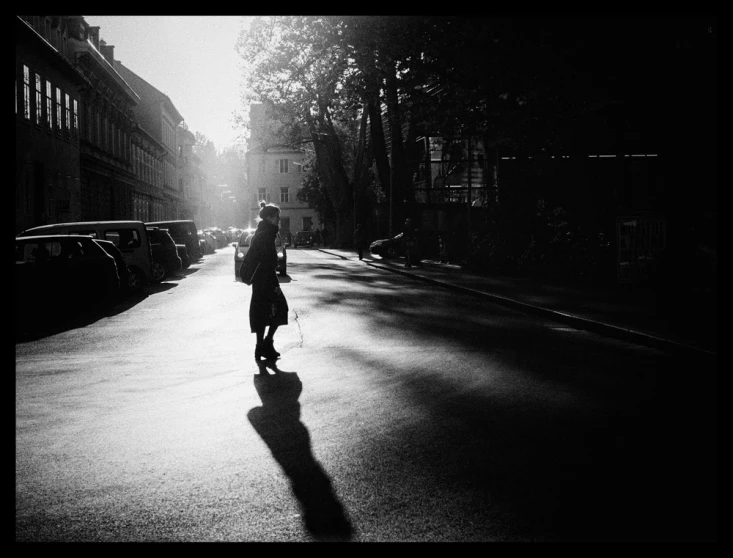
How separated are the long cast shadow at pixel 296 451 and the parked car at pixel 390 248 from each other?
115ft

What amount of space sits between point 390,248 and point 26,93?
18.8 metres

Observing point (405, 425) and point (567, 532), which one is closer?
point (567, 532)

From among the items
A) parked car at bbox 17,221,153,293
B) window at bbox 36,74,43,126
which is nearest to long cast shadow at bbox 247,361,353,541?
parked car at bbox 17,221,153,293

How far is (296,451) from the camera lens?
6047mm

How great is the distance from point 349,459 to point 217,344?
7.06 m

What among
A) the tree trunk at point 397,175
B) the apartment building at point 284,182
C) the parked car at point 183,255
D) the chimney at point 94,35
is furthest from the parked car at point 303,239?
the parked car at point 183,255

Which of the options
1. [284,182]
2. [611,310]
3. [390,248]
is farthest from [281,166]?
[611,310]

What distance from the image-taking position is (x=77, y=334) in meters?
14.2

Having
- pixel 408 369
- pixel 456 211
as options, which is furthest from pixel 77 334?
pixel 456 211

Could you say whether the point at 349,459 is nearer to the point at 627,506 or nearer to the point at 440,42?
the point at 627,506

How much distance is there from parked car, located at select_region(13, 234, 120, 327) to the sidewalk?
8182 mm

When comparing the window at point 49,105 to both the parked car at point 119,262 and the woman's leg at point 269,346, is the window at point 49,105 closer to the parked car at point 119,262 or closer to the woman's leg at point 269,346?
the parked car at point 119,262

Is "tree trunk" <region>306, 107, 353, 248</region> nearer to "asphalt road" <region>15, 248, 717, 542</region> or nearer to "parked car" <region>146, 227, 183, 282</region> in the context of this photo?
"parked car" <region>146, 227, 183, 282</region>

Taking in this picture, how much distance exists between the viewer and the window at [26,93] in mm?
32781
